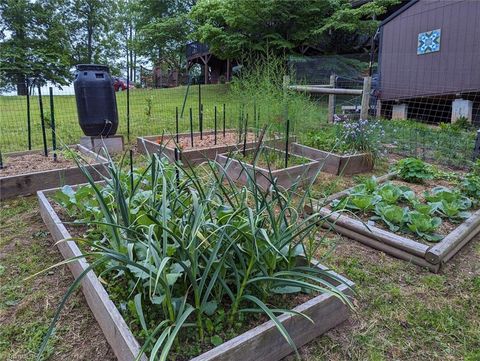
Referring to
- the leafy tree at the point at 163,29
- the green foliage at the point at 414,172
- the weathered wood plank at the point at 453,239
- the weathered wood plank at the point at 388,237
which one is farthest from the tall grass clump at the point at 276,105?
the leafy tree at the point at 163,29

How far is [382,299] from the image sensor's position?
6.08 feet

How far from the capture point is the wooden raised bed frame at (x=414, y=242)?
2125 mm

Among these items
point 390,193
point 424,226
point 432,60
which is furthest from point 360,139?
point 432,60

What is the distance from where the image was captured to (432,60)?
7.49 m

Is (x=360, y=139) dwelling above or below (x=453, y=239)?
above

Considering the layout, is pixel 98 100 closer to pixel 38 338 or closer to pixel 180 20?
pixel 38 338

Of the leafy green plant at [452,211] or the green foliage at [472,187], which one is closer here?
the leafy green plant at [452,211]

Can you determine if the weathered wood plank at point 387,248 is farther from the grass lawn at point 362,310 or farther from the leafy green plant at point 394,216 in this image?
the leafy green plant at point 394,216

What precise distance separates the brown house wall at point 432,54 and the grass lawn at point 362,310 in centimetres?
587

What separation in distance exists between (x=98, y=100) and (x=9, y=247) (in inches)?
97.1

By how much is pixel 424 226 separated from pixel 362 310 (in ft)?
3.01

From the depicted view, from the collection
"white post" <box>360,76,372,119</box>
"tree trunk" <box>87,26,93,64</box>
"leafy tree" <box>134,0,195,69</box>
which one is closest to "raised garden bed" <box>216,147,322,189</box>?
"white post" <box>360,76,372,119</box>

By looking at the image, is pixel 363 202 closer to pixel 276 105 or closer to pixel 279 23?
pixel 276 105

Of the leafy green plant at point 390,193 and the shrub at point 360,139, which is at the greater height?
the shrub at point 360,139
